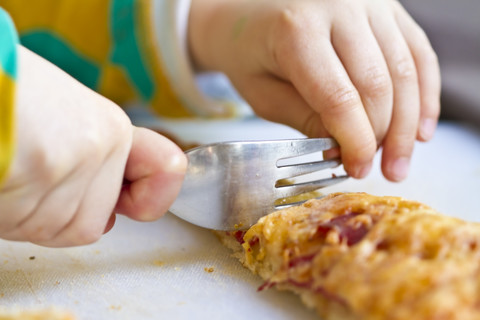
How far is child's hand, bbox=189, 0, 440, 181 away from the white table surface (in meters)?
0.26

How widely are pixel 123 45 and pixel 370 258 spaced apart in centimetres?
160

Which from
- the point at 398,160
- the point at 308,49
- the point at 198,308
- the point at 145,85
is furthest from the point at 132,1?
the point at 198,308

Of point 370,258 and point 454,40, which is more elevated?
point 370,258

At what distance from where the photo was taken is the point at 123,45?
6.81 feet

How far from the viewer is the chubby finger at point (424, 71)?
1.44 meters

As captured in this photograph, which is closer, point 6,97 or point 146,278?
point 6,97

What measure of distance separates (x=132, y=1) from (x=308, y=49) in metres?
1.04

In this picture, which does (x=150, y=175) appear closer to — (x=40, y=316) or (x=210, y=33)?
(x=40, y=316)

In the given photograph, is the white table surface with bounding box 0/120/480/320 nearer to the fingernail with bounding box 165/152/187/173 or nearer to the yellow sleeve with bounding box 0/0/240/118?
the fingernail with bounding box 165/152/187/173

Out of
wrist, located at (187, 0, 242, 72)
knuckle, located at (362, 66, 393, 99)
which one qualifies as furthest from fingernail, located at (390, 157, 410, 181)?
wrist, located at (187, 0, 242, 72)

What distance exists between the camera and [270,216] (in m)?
0.99

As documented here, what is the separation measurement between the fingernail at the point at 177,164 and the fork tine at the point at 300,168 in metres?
0.27

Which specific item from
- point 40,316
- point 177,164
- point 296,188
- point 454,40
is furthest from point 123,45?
point 454,40

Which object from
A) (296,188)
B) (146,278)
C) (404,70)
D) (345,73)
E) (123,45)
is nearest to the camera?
(146,278)
